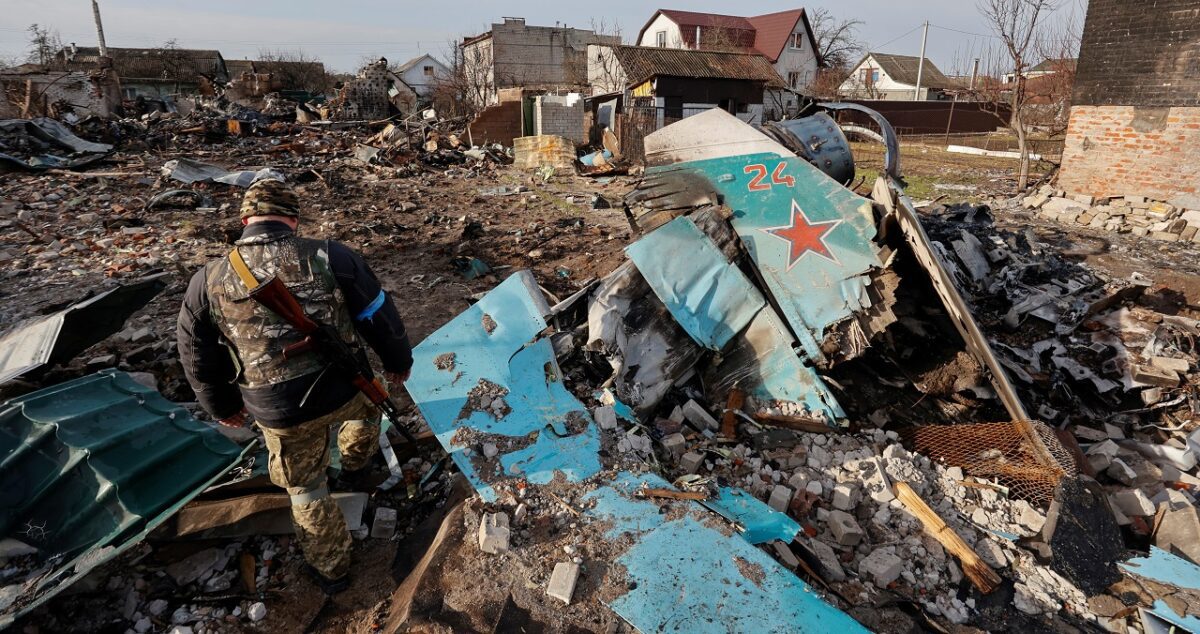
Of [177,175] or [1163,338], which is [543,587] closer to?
[1163,338]

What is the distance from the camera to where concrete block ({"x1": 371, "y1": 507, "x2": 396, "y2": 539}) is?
2.73m

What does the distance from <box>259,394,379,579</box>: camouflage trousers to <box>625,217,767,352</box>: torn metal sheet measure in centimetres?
205

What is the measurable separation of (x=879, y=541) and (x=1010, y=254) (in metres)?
4.14

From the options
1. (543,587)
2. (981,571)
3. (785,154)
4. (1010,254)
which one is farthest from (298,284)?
(1010,254)

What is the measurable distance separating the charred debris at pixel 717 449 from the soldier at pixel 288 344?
32cm

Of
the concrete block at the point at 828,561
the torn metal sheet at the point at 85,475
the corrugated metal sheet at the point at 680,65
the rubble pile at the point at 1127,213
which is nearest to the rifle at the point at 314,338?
the torn metal sheet at the point at 85,475

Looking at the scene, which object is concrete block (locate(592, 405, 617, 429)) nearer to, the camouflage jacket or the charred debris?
the charred debris

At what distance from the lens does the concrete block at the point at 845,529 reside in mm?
2730

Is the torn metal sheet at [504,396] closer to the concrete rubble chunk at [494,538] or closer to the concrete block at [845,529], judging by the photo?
the concrete rubble chunk at [494,538]

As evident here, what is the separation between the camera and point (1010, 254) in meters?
5.56

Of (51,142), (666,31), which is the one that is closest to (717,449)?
(51,142)

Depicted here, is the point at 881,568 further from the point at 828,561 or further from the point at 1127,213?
the point at 1127,213

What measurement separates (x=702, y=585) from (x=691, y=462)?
41.6 inches

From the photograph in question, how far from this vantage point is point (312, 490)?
245 cm
